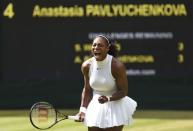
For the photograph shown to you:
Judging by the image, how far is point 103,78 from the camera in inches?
248

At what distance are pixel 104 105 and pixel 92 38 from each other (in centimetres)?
829

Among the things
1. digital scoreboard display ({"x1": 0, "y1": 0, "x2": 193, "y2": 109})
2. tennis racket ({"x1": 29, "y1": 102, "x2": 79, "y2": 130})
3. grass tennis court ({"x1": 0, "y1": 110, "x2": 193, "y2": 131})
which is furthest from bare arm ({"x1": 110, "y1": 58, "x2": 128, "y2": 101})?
digital scoreboard display ({"x1": 0, "y1": 0, "x2": 193, "y2": 109})

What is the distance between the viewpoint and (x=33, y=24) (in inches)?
579

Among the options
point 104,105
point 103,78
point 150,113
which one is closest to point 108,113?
point 104,105

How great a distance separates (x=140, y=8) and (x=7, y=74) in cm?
331

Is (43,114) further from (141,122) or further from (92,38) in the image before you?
(92,38)

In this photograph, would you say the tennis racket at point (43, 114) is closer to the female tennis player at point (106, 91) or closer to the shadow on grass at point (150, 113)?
the female tennis player at point (106, 91)

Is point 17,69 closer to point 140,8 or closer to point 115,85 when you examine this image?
point 140,8

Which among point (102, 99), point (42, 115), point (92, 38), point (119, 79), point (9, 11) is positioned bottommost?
point (42, 115)

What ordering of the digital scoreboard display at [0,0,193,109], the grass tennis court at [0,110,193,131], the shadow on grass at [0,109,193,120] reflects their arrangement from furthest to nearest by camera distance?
the digital scoreboard display at [0,0,193,109] → the shadow on grass at [0,109,193,120] → the grass tennis court at [0,110,193,131]

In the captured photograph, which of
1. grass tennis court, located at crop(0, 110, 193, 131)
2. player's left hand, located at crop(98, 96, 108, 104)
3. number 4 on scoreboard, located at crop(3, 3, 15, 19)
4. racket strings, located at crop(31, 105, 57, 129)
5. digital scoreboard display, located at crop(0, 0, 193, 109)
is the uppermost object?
number 4 on scoreboard, located at crop(3, 3, 15, 19)

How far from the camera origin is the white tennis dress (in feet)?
20.5

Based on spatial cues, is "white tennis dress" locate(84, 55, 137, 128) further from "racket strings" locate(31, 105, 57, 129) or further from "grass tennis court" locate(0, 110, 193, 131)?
"grass tennis court" locate(0, 110, 193, 131)

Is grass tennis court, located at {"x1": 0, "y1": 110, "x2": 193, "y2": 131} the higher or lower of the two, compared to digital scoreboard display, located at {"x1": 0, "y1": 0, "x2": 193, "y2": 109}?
lower
